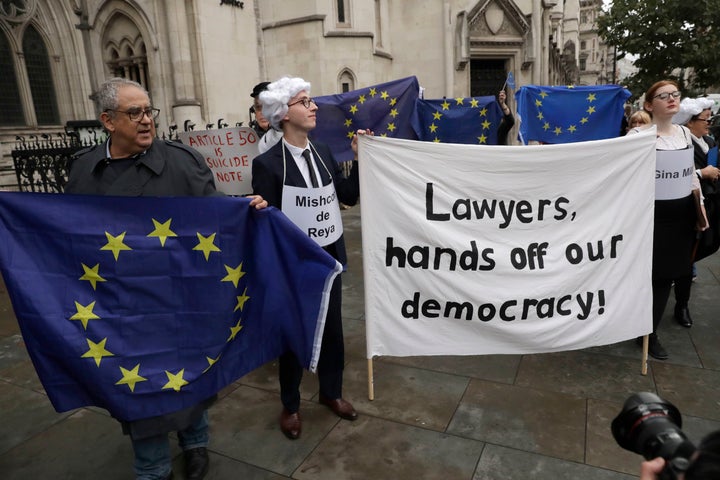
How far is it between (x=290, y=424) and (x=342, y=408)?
0.36 metres

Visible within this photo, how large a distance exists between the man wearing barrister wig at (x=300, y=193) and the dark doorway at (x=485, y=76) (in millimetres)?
17909

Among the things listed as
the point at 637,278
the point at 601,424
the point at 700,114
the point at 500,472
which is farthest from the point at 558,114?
the point at 500,472

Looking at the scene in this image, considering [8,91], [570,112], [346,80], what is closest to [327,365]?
[570,112]

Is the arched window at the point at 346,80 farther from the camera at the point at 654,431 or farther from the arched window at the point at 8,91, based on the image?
the camera at the point at 654,431

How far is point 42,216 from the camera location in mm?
2264

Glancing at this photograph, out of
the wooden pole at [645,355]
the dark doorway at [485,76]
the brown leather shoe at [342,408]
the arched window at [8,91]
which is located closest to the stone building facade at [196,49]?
the arched window at [8,91]

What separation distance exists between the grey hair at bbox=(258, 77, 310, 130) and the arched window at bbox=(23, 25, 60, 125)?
1372 cm

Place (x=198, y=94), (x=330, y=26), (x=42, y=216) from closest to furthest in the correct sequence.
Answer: (x=42, y=216)
(x=198, y=94)
(x=330, y=26)

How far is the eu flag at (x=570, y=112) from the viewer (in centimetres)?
778

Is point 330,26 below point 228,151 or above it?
above

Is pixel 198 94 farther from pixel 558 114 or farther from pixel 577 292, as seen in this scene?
pixel 577 292

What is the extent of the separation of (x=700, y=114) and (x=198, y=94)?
11.8 metres

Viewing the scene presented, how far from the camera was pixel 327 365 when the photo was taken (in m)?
3.27

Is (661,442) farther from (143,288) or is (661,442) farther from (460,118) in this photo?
(460,118)
